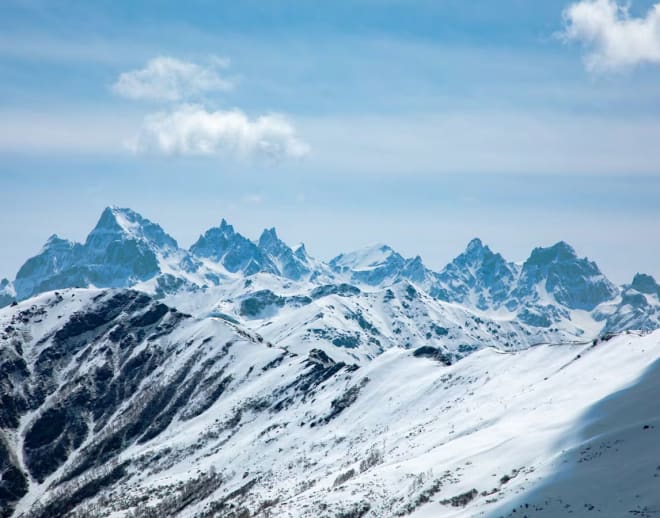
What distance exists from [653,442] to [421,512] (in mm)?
30352

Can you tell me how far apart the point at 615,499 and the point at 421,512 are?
28502 millimetres

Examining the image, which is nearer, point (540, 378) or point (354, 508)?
point (354, 508)

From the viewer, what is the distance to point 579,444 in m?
96.7

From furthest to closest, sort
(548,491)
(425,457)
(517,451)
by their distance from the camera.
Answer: (425,457) → (517,451) → (548,491)

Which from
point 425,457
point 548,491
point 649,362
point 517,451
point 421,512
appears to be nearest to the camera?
point 548,491

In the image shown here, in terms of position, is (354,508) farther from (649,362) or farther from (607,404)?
(649,362)

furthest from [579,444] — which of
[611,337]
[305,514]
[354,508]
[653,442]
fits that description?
[611,337]

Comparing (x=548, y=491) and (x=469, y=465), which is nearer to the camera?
(x=548, y=491)

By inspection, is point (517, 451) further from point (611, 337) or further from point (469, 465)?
point (611, 337)

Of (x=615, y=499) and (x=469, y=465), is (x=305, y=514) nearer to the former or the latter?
(x=469, y=465)

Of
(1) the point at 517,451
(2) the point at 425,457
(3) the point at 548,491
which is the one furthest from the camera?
(2) the point at 425,457

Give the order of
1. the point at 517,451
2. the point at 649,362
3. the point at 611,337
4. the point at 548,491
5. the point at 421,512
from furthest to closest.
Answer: the point at 611,337, the point at 649,362, the point at 517,451, the point at 421,512, the point at 548,491

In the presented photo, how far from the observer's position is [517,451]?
107 metres

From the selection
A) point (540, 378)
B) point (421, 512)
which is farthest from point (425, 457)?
point (540, 378)
